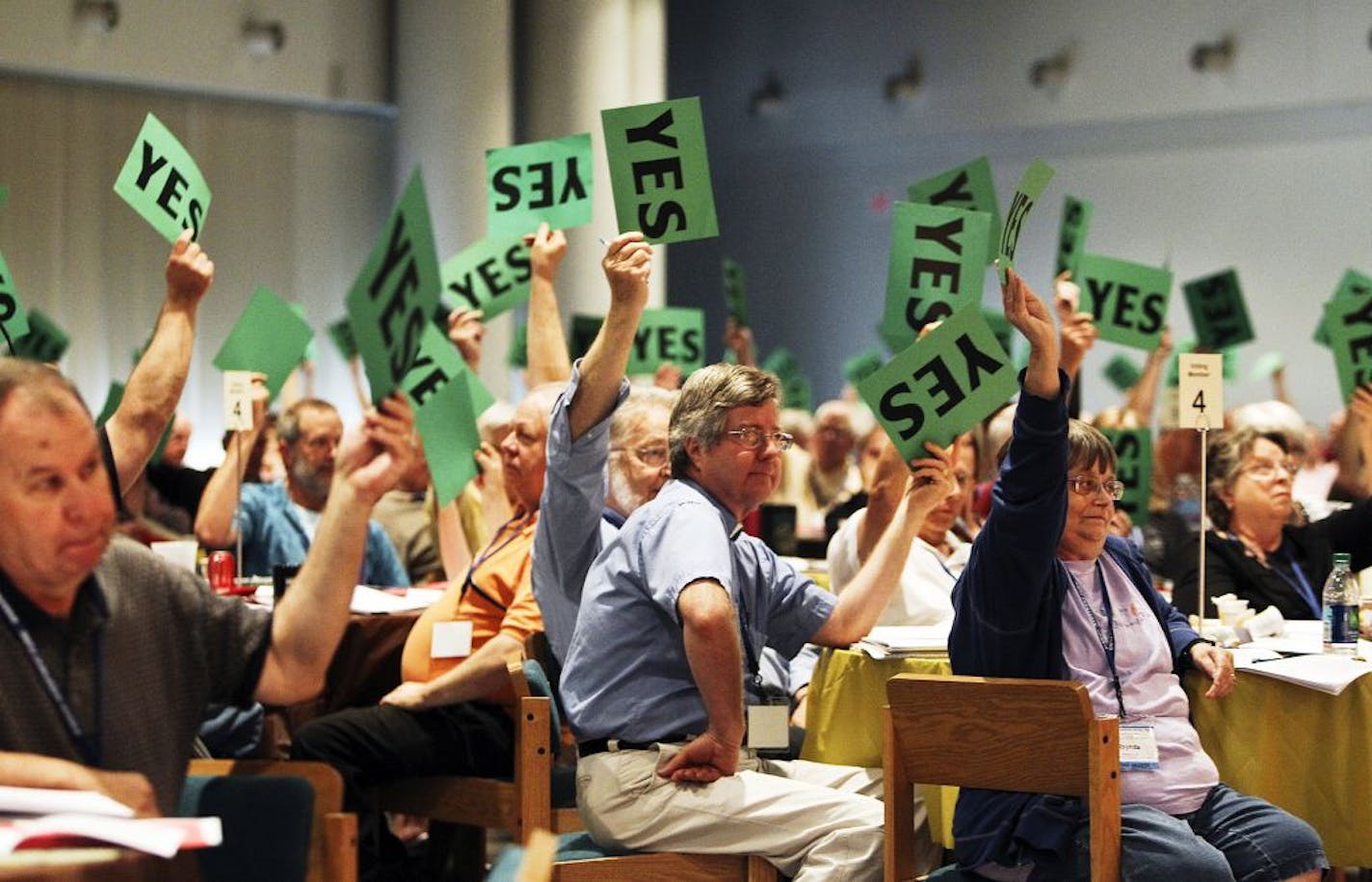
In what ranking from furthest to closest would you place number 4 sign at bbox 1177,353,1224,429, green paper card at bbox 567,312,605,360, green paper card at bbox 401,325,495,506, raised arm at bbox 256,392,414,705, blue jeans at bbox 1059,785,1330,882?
green paper card at bbox 567,312,605,360 < number 4 sign at bbox 1177,353,1224,429 < green paper card at bbox 401,325,495,506 < blue jeans at bbox 1059,785,1330,882 < raised arm at bbox 256,392,414,705

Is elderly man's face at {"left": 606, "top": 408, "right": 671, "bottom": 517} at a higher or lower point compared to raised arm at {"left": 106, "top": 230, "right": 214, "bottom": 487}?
lower

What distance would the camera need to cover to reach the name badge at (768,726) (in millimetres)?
3365

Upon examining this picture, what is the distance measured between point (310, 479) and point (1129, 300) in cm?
279

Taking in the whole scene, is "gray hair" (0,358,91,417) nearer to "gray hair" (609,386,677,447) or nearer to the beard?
"gray hair" (609,386,677,447)

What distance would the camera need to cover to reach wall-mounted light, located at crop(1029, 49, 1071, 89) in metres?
12.9

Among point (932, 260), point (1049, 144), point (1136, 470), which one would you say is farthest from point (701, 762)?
point (1049, 144)

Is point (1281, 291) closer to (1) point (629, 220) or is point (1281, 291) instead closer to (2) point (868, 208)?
(2) point (868, 208)

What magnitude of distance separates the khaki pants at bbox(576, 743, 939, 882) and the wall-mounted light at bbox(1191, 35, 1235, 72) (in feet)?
32.6

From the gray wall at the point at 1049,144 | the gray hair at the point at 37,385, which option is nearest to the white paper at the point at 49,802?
the gray hair at the point at 37,385

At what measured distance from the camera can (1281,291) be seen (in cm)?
1217

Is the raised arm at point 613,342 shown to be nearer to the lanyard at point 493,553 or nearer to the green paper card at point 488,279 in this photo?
the lanyard at point 493,553

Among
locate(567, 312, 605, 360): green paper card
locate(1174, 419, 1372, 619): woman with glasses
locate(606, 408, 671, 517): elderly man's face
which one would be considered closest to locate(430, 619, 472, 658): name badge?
locate(606, 408, 671, 517): elderly man's face

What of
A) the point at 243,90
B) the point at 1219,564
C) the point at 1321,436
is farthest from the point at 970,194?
the point at 243,90

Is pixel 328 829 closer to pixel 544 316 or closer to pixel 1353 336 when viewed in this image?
pixel 544 316
